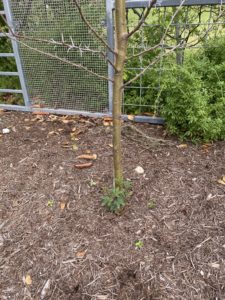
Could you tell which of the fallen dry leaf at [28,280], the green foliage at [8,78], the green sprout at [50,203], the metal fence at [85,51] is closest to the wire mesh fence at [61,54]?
the metal fence at [85,51]

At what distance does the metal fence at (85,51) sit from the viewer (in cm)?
308

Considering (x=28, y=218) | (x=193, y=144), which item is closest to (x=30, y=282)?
(x=28, y=218)

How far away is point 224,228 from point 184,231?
272 millimetres

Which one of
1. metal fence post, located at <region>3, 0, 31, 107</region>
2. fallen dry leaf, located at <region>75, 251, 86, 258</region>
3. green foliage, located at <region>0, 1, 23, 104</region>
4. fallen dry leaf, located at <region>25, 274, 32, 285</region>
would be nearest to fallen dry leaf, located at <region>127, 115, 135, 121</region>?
metal fence post, located at <region>3, 0, 31, 107</region>

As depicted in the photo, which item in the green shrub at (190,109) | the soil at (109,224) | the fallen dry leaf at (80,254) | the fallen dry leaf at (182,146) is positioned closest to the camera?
the soil at (109,224)

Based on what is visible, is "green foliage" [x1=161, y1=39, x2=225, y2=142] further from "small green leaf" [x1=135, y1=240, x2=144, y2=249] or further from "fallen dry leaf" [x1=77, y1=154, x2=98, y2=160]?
"small green leaf" [x1=135, y1=240, x2=144, y2=249]

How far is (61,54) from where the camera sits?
132 inches

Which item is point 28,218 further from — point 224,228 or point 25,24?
point 25,24

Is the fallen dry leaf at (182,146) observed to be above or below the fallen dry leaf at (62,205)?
above

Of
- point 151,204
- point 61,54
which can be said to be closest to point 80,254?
point 151,204

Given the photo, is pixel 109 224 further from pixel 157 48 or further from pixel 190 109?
pixel 157 48

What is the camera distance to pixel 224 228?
6.79 feet

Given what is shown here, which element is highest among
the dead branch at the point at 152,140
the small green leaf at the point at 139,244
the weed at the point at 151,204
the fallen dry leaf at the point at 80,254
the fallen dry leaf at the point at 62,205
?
the dead branch at the point at 152,140

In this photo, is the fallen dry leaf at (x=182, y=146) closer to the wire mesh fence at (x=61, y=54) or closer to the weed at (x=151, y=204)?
the weed at (x=151, y=204)
